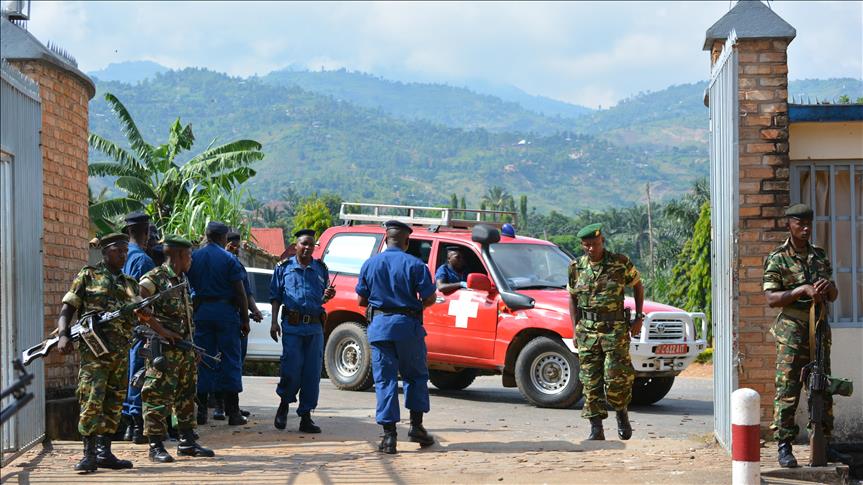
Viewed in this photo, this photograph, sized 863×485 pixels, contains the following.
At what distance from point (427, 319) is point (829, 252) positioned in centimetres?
540

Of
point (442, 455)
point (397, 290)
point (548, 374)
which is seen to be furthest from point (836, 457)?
point (548, 374)

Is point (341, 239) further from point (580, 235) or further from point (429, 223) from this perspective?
point (580, 235)

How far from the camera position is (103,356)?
7805 mm

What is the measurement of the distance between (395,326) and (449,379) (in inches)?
224

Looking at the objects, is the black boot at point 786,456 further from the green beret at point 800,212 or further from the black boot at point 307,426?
the black boot at point 307,426

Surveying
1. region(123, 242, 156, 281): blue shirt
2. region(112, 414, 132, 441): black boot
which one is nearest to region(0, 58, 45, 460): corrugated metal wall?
region(123, 242, 156, 281): blue shirt

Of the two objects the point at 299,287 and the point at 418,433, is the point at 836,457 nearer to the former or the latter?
the point at 418,433

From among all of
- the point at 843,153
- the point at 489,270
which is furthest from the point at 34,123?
the point at 843,153

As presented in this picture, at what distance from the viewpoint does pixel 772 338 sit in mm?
→ 8297

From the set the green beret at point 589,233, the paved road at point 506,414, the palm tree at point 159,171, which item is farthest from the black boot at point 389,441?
the palm tree at point 159,171

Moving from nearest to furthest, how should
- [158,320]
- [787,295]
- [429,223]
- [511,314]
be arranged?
[787,295], [158,320], [511,314], [429,223]

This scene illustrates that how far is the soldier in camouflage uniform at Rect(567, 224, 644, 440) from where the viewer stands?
353 inches

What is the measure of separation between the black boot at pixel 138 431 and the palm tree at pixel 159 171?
17.9 meters

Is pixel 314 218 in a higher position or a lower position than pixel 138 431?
higher
